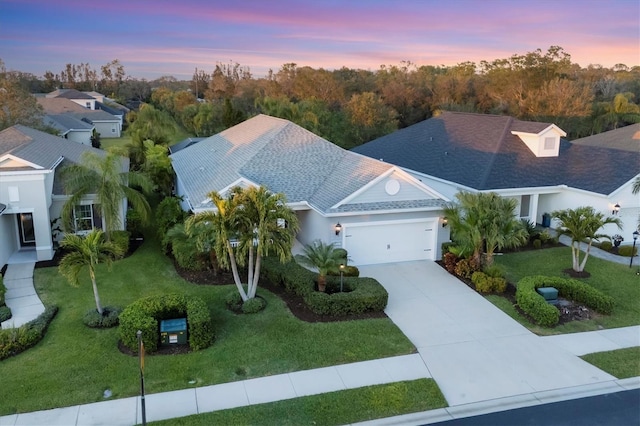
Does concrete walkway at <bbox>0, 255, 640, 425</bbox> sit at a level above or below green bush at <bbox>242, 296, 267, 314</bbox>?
below

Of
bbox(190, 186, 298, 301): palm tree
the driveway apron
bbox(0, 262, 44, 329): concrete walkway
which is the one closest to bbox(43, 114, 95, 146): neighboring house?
bbox(0, 262, 44, 329): concrete walkway

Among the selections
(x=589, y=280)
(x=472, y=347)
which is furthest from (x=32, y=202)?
(x=589, y=280)

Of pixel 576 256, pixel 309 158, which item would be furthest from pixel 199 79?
pixel 576 256

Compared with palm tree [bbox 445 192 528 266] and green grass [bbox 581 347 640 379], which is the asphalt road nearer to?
green grass [bbox 581 347 640 379]

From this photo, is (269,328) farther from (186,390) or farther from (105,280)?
(105,280)

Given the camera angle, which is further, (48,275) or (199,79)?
(199,79)

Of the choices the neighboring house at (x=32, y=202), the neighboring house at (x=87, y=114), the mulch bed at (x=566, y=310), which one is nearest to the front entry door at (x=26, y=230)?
the neighboring house at (x=32, y=202)

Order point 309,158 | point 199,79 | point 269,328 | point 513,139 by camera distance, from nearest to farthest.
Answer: point 269,328
point 309,158
point 513,139
point 199,79

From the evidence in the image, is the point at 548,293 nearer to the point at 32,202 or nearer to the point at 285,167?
the point at 285,167
